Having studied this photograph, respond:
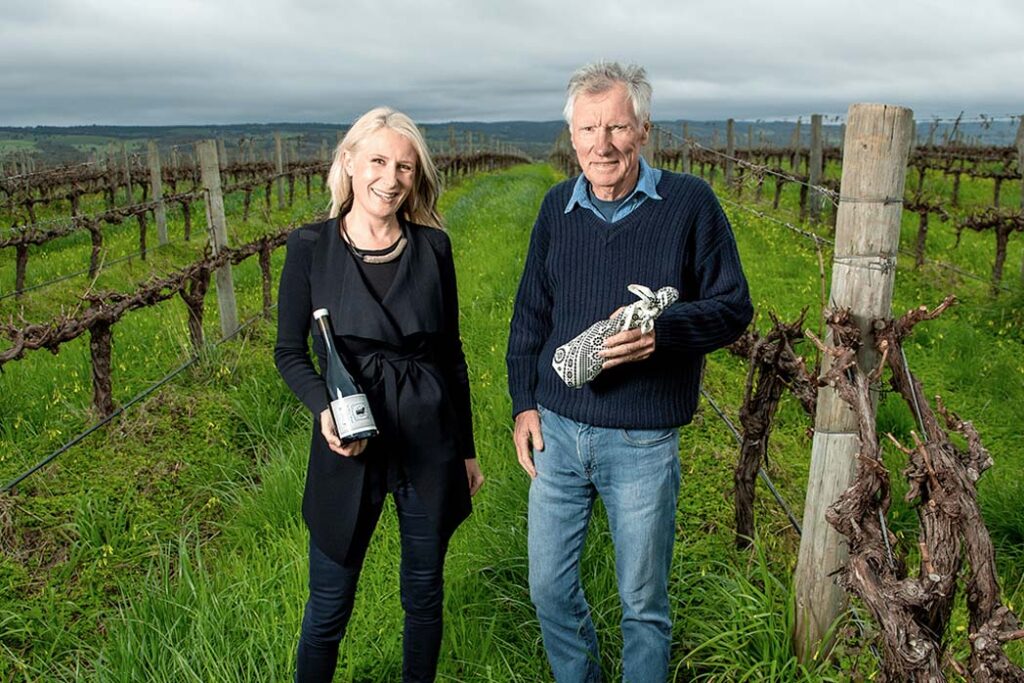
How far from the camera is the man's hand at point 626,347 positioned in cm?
194

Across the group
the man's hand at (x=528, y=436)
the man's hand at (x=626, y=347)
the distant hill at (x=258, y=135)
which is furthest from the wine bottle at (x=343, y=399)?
the distant hill at (x=258, y=135)

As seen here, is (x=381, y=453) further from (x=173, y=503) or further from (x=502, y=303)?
(x=502, y=303)

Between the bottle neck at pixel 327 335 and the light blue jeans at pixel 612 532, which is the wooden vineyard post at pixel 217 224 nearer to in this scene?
the bottle neck at pixel 327 335

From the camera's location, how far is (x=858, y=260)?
6.95 feet

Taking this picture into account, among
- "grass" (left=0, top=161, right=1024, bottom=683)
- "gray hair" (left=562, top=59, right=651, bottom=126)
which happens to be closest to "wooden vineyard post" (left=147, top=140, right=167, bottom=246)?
"grass" (left=0, top=161, right=1024, bottom=683)

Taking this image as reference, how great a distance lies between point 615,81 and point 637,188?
281 mm

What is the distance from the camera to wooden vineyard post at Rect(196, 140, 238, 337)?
636cm

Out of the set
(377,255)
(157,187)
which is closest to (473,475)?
(377,255)

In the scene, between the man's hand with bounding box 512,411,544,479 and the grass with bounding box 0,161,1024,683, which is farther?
the grass with bounding box 0,161,1024,683

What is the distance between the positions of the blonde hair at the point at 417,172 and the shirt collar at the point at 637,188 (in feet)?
1.33

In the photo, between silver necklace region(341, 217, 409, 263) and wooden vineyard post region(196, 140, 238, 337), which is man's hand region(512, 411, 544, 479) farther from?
wooden vineyard post region(196, 140, 238, 337)

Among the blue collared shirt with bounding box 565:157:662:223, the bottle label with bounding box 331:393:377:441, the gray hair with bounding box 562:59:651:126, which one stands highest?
the gray hair with bounding box 562:59:651:126

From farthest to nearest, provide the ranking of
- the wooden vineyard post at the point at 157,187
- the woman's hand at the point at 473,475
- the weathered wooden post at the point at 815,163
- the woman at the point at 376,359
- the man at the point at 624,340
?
the weathered wooden post at the point at 815,163 → the wooden vineyard post at the point at 157,187 → the woman's hand at the point at 473,475 → the woman at the point at 376,359 → the man at the point at 624,340

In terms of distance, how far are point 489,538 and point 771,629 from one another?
115cm
